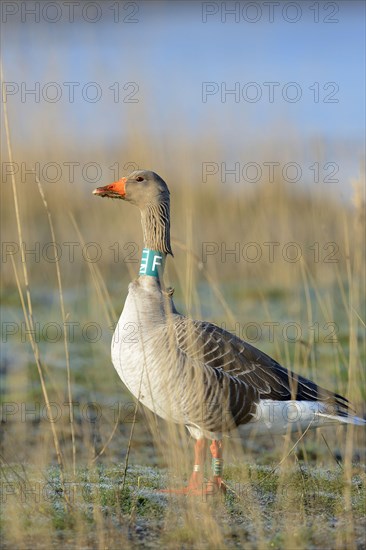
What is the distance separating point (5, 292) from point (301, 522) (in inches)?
288

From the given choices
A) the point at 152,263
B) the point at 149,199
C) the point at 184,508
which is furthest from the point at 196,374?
the point at 149,199

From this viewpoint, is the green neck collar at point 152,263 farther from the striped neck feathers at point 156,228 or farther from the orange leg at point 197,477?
the orange leg at point 197,477

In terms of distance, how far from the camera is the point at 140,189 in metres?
5.82

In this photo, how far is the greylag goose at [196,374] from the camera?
519 cm

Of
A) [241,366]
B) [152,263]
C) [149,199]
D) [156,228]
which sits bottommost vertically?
[241,366]

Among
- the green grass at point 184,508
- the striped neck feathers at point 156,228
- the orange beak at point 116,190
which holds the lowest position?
the green grass at point 184,508

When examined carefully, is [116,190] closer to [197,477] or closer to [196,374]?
[196,374]

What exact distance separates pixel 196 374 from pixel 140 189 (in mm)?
1390

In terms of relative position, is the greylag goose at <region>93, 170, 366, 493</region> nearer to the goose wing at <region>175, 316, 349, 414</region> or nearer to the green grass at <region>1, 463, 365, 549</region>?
the goose wing at <region>175, 316, 349, 414</region>

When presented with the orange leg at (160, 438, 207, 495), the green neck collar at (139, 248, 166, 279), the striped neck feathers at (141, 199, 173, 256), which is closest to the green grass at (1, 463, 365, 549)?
the orange leg at (160, 438, 207, 495)

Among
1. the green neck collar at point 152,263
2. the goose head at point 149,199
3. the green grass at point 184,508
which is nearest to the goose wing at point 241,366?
the green neck collar at point 152,263

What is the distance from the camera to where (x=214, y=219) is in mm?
14531

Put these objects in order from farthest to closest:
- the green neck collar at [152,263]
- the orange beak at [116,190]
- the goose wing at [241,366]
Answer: the orange beak at [116,190] < the green neck collar at [152,263] < the goose wing at [241,366]

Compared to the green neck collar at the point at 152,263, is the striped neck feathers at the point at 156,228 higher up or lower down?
higher up
